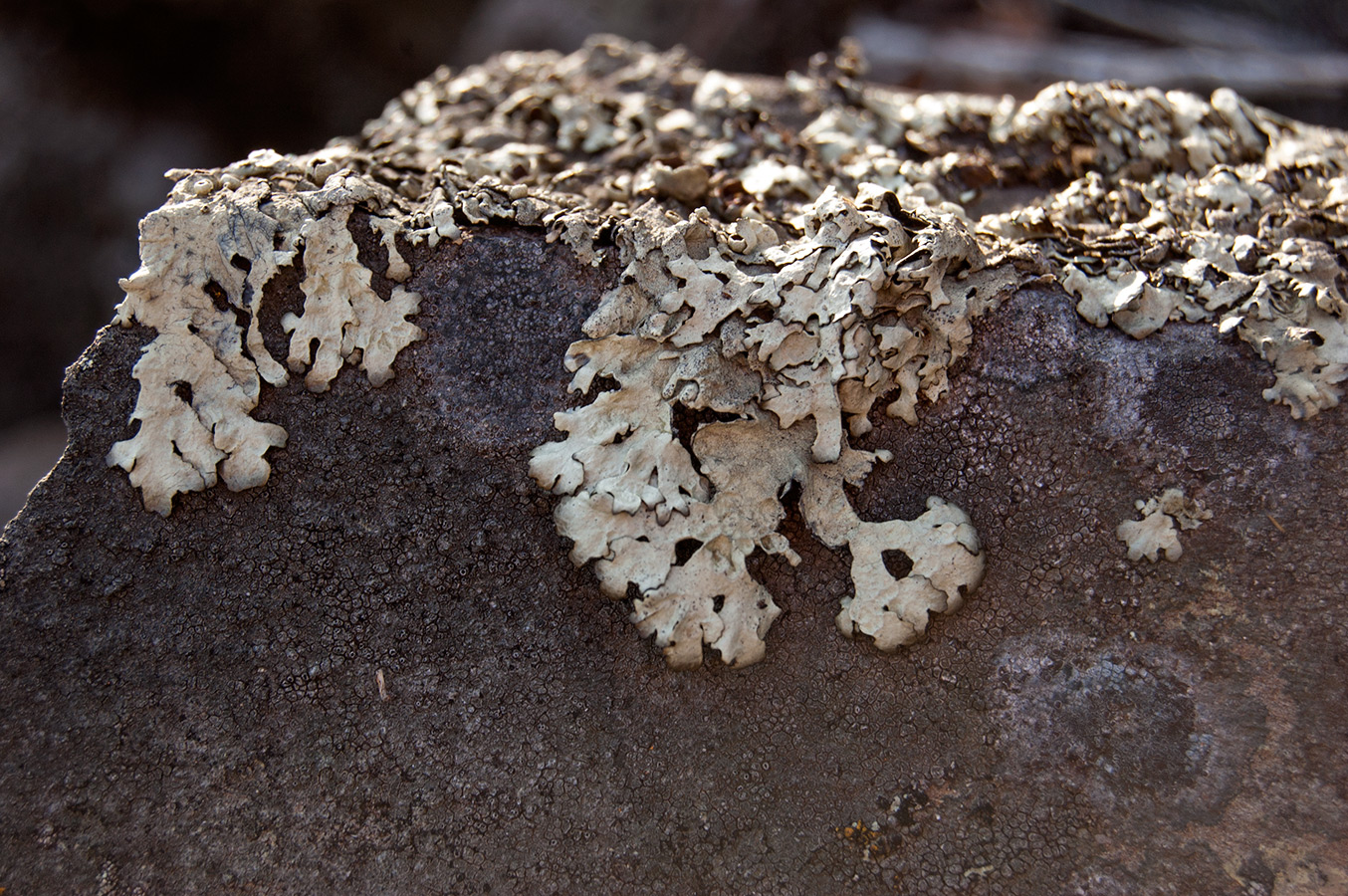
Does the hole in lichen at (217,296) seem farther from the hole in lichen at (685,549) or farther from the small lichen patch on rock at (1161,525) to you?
the small lichen patch on rock at (1161,525)

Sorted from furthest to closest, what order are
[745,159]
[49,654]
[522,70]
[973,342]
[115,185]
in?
[115,185]
[522,70]
[745,159]
[973,342]
[49,654]

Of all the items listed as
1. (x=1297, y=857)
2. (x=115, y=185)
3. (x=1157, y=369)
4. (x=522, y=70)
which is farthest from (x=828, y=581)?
(x=115, y=185)

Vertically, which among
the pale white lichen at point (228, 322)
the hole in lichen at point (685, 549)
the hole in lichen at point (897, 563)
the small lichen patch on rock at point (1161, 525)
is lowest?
the small lichen patch on rock at point (1161, 525)

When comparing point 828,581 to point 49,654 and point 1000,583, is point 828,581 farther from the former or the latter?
point 49,654

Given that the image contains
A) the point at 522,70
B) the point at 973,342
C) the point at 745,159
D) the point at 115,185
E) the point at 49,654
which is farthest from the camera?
the point at 115,185

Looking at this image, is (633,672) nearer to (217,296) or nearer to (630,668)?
(630,668)

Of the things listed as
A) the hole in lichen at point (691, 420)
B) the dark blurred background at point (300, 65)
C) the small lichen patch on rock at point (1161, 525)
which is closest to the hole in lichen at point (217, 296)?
the hole in lichen at point (691, 420)
